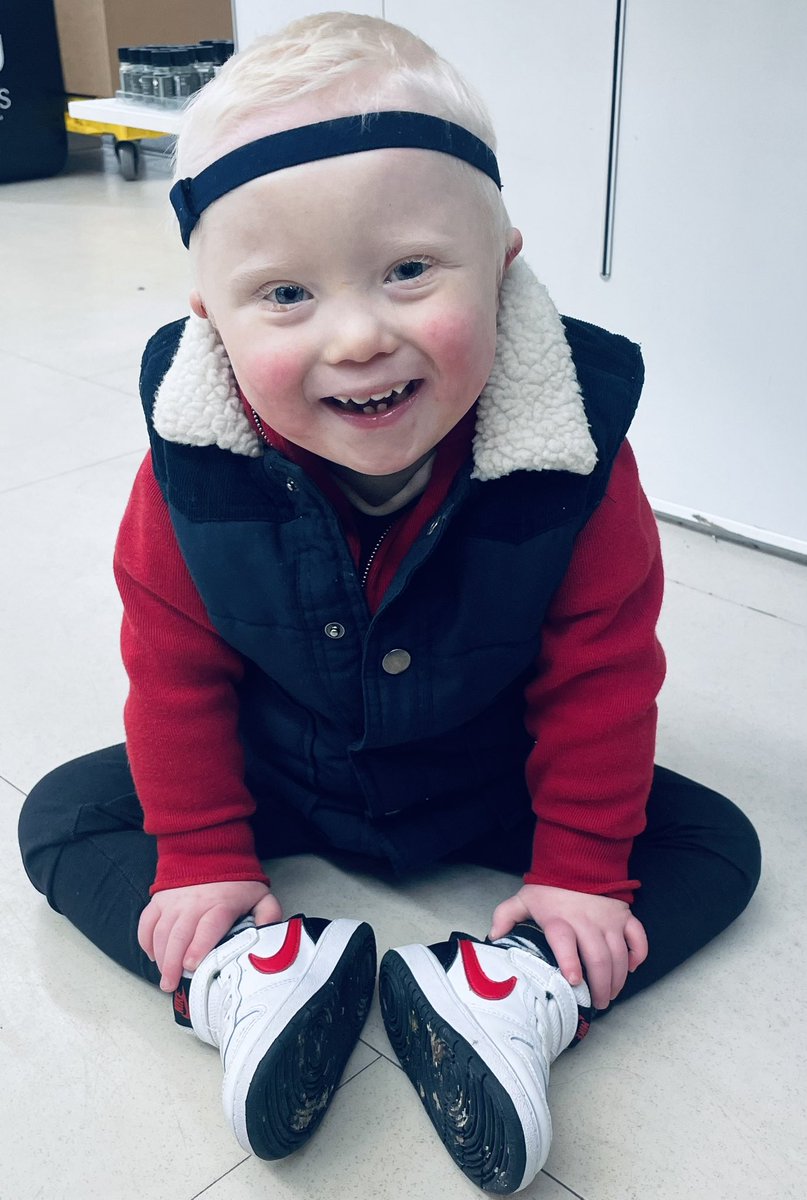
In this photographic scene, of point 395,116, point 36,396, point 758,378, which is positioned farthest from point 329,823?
point 36,396

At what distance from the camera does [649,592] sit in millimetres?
831

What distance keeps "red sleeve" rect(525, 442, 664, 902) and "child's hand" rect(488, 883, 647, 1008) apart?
1 centimetres

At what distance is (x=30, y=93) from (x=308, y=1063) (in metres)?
3.75

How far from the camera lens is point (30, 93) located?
3793 millimetres

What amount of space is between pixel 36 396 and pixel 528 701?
1.35m

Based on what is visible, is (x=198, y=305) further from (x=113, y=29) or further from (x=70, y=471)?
(x=113, y=29)

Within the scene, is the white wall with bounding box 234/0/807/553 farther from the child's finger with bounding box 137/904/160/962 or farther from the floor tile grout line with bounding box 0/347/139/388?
the child's finger with bounding box 137/904/160/962

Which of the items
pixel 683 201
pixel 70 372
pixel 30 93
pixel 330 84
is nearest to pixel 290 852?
pixel 330 84

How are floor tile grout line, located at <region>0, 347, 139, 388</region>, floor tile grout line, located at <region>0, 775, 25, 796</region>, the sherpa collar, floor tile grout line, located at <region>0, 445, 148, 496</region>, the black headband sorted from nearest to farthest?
the black headband → the sherpa collar → floor tile grout line, located at <region>0, 775, 25, 796</region> → floor tile grout line, located at <region>0, 445, 148, 496</region> → floor tile grout line, located at <region>0, 347, 139, 388</region>

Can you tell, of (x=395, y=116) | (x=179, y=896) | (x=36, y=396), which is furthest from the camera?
(x=36, y=396)

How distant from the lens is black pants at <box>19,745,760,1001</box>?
84cm

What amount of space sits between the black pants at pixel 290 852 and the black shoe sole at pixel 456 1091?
0.51ft

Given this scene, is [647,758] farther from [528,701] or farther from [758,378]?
[758,378]

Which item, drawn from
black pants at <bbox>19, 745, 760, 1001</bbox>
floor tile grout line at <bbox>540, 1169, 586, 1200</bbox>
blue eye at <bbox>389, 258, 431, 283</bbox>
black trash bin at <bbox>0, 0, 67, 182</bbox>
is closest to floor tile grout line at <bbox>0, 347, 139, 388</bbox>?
black pants at <bbox>19, 745, 760, 1001</bbox>
